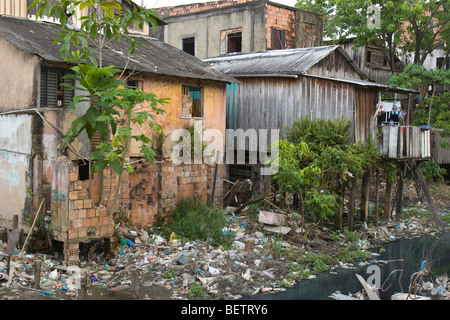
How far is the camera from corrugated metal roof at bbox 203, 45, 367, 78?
14742mm

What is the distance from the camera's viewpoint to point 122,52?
489 inches

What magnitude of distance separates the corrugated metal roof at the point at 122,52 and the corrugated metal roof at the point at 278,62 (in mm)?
1667

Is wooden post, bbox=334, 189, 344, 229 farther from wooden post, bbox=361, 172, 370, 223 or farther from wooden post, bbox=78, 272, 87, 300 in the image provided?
wooden post, bbox=78, 272, 87, 300

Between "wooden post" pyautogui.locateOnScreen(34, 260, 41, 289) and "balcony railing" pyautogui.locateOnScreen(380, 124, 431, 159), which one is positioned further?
"balcony railing" pyautogui.locateOnScreen(380, 124, 431, 159)

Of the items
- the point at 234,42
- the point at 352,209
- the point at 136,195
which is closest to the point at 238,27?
the point at 234,42

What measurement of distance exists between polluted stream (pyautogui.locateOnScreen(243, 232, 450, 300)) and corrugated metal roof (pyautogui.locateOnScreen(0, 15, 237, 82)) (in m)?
5.49

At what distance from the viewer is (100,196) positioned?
10.8 metres

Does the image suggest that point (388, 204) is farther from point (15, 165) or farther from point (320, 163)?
point (15, 165)

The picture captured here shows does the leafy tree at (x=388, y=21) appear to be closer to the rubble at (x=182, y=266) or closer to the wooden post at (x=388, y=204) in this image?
the wooden post at (x=388, y=204)

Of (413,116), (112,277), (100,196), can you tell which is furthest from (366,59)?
(112,277)

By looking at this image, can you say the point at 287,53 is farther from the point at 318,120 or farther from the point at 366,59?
Result: the point at 366,59

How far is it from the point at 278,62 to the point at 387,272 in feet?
24.2

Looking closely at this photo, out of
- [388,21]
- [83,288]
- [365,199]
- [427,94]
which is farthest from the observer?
[427,94]

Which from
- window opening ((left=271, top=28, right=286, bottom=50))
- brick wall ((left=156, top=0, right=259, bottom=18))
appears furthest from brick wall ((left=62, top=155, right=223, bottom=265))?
brick wall ((left=156, top=0, right=259, bottom=18))
